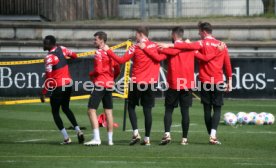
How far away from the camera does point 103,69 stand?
17.2 metres

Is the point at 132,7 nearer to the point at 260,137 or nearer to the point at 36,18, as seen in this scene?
the point at 36,18

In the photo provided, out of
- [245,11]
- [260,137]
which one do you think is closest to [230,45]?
[245,11]

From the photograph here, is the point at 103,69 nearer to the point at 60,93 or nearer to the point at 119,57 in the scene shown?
the point at 119,57

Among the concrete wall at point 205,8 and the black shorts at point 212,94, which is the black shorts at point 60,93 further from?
the concrete wall at point 205,8

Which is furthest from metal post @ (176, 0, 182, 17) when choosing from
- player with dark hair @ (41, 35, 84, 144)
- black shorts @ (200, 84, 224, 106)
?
player with dark hair @ (41, 35, 84, 144)

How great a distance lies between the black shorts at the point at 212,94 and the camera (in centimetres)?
1773

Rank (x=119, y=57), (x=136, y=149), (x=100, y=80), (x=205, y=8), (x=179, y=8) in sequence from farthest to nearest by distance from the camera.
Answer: (x=205, y=8) < (x=179, y=8) < (x=100, y=80) < (x=119, y=57) < (x=136, y=149)

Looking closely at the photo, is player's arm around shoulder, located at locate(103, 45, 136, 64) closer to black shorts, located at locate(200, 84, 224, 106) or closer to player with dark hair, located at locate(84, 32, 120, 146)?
player with dark hair, located at locate(84, 32, 120, 146)

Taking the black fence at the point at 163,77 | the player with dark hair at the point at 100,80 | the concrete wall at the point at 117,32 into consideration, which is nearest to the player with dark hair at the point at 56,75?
the player with dark hair at the point at 100,80

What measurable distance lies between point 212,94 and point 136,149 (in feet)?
6.66

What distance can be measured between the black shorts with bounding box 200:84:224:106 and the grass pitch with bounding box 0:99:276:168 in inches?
30.6

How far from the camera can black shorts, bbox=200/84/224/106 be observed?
17734 mm

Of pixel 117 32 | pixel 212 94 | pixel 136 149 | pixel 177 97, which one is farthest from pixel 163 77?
pixel 136 149

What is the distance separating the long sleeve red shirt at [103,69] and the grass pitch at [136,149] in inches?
44.8
